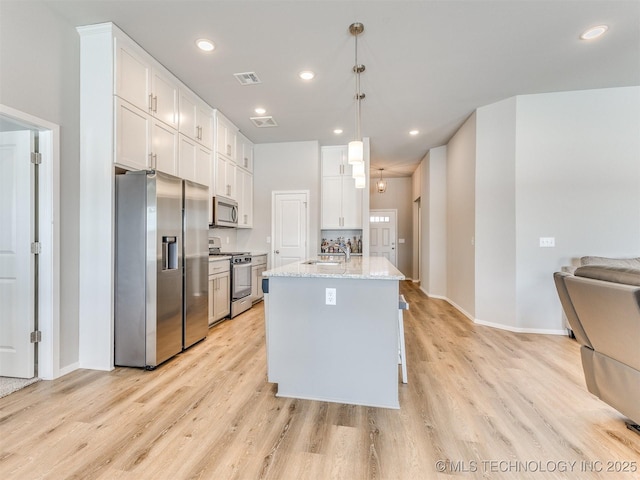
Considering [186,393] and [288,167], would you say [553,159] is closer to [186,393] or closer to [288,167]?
[288,167]

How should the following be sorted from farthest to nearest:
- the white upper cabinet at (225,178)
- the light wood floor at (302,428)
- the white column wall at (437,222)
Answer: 1. the white column wall at (437,222)
2. the white upper cabinet at (225,178)
3. the light wood floor at (302,428)

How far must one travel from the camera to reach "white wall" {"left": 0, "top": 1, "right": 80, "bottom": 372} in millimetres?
2168

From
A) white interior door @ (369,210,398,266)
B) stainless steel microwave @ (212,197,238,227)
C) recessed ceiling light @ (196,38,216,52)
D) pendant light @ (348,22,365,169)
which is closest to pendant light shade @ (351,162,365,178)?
pendant light @ (348,22,365,169)

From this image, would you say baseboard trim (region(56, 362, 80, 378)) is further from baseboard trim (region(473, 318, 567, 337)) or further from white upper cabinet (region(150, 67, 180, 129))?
baseboard trim (region(473, 318, 567, 337))

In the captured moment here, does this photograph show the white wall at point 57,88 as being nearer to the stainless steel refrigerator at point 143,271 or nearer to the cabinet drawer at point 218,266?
the stainless steel refrigerator at point 143,271

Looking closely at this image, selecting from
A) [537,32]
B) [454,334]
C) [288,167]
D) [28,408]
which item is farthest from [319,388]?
[288,167]

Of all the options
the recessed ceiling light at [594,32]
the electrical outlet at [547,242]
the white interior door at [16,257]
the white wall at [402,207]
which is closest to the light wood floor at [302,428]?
the white interior door at [16,257]

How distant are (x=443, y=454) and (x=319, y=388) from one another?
2.84ft

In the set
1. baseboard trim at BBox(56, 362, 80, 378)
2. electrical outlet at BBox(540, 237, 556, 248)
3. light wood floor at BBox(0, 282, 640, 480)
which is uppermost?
electrical outlet at BBox(540, 237, 556, 248)

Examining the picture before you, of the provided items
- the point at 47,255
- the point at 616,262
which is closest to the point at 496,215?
the point at 616,262

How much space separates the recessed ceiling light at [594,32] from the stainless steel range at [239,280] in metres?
4.40

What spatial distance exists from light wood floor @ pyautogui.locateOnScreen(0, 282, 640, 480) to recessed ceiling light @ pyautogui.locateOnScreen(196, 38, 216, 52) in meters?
2.96

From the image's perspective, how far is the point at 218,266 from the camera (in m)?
3.86

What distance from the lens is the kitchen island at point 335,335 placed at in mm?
2027
